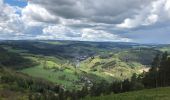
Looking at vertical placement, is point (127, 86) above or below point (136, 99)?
below

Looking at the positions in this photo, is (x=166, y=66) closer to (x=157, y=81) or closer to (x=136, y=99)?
(x=157, y=81)

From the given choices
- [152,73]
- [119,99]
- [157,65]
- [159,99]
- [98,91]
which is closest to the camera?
[159,99]

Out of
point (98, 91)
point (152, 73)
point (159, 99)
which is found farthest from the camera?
point (98, 91)

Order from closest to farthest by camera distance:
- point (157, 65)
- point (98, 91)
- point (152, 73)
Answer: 1. point (152, 73)
2. point (157, 65)
3. point (98, 91)

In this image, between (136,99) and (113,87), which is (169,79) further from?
(136,99)

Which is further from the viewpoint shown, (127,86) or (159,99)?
(127,86)

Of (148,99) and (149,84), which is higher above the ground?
(148,99)

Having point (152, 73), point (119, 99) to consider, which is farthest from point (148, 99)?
point (152, 73)

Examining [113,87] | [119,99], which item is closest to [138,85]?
[113,87]

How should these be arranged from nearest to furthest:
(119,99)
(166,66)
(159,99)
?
(159,99) < (119,99) < (166,66)
